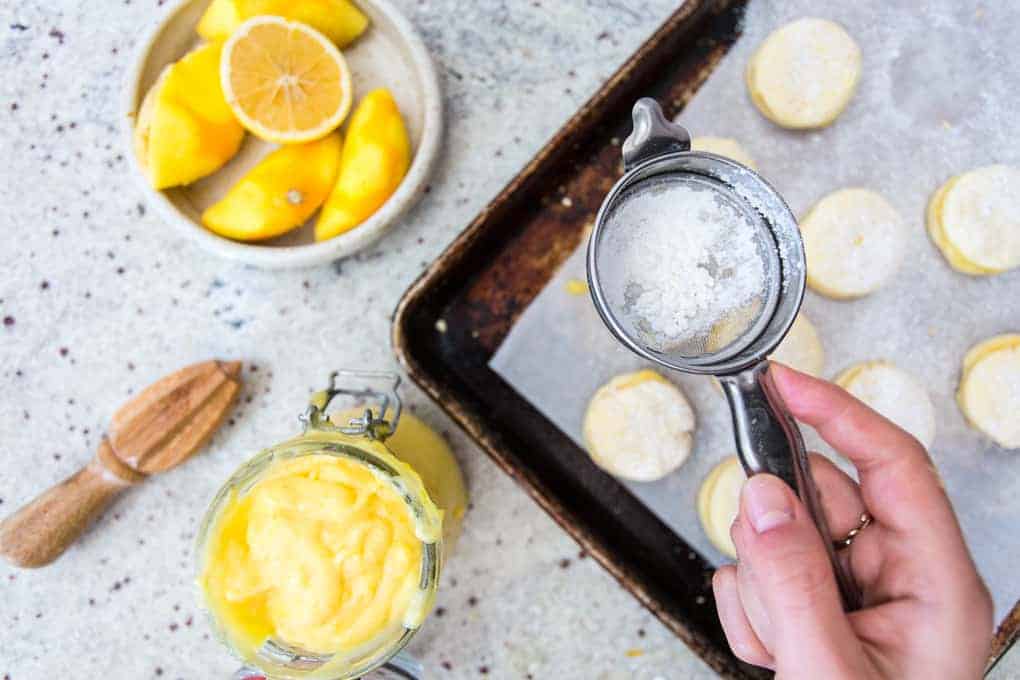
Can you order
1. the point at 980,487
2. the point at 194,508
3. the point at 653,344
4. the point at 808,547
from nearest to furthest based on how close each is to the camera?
the point at 808,547, the point at 653,344, the point at 980,487, the point at 194,508

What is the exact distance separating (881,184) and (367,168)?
718 mm

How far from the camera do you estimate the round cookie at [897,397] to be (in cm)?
106

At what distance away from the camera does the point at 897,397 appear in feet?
3.46

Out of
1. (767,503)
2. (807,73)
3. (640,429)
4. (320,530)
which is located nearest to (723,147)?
(807,73)

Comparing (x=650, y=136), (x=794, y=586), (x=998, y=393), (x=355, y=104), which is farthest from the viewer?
(x=355, y=104)

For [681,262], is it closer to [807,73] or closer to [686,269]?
[686,269]

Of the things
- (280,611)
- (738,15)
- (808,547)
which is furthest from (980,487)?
(280,611)

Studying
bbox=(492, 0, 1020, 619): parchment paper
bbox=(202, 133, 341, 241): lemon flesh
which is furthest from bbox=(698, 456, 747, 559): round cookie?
bbox=(202, 133, 341, 241): lemon flesh

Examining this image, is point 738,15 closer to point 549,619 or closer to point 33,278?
point 549,619

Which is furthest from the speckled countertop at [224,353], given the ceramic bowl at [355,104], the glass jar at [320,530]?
the glass jar at [320,530]

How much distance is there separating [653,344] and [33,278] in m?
0.97

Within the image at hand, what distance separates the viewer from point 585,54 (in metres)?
1.19

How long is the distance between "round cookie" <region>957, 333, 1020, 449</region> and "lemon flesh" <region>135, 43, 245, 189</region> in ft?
3.55

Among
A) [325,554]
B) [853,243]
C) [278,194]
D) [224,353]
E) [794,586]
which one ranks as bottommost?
[224,353]
